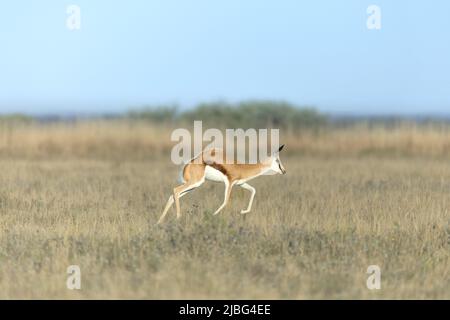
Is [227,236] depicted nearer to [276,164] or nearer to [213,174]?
[213,174]

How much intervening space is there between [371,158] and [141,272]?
52.2ft

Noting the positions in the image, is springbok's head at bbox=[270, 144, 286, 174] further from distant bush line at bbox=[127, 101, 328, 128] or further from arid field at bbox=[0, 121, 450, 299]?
distant bush line at bbox=[127, 101, 328, 128]

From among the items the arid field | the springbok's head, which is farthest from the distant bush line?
the springbok's head

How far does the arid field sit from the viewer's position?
6.54 m

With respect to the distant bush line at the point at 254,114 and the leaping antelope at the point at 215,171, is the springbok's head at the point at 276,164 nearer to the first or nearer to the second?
the leaping antelope at the point at 215,171

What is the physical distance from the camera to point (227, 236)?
8188 mm

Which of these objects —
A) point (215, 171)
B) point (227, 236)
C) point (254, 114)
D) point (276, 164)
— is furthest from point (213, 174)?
point (254, 114)

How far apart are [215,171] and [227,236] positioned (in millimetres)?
1540

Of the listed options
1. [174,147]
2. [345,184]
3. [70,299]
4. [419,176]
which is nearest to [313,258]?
[70,299]

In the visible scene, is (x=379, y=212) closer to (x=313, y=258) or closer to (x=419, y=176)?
(x=313, y=258)

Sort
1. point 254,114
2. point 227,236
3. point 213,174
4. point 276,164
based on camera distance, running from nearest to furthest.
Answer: point 227,236 → point 213,174 → point 276,164 → point 254,114

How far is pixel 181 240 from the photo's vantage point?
26.2 feet

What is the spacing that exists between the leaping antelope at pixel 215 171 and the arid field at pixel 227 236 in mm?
344

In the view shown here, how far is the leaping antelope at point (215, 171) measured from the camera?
939cm
